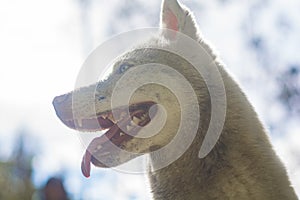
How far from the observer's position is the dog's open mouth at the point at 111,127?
139 inches

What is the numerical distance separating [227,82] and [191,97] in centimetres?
29

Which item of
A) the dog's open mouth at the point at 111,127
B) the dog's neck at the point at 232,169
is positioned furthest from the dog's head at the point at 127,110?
the dog's neck at the point at 232,169

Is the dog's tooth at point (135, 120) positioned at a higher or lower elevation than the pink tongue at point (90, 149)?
higher

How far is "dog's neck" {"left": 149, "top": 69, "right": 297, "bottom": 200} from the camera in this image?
3.18 meters

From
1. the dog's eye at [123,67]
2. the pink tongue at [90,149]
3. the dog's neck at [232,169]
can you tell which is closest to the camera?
the dog's neck at [232,169]

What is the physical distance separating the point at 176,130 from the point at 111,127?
1.48 ft

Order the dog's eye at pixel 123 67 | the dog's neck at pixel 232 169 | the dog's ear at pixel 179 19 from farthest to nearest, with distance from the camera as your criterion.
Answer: the dog's ear at pixel 179 19 → the dog's eye at pixel 123 67 → the dog's neck at pixel 232 169

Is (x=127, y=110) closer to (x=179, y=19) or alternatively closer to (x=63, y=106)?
(x=63, y=106)

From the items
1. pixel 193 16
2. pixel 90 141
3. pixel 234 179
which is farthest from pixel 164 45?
pixel 234 179

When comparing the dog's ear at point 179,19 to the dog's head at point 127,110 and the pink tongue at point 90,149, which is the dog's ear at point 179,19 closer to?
the dog's head at point 127,110

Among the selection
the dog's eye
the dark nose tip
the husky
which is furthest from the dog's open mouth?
the dog's eye

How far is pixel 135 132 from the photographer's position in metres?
3.59

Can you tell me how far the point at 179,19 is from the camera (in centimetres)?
384

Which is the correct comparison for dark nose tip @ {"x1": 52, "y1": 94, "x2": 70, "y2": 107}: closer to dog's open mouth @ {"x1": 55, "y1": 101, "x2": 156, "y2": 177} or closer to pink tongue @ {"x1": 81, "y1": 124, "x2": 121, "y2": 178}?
dog's open mouth @ {"x1": 55, "y1": 101, "x2": 156, "y2": 177}
